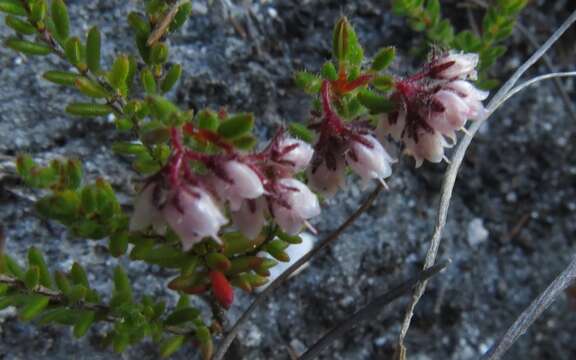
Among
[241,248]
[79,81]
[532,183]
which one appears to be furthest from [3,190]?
[532,183]

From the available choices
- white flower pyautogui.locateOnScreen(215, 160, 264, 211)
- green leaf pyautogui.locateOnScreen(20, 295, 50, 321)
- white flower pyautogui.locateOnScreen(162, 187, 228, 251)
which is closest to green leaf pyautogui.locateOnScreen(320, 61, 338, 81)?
white flower pyautogui.locateOnScreen(215, 160, 264, 211)

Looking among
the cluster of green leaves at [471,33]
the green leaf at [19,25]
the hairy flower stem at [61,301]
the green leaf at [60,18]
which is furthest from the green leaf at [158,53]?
the cluster of green leaves at [471,33]

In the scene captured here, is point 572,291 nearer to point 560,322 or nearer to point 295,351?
point 560,322

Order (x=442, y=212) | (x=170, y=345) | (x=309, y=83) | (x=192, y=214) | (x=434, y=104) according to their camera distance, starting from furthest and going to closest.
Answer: (x=442, y=212), (x=170, y=345), (x=309, y=83), (x=434, y=104), (x=192, y=214)

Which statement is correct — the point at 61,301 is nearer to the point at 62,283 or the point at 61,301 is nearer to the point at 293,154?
the point at 62,283

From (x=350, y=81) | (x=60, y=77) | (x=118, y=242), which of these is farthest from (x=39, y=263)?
(x=350, y=81)

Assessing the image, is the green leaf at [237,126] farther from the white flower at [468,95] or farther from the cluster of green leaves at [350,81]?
the white flower at [468,95]

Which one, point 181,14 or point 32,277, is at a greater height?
point 181,14
